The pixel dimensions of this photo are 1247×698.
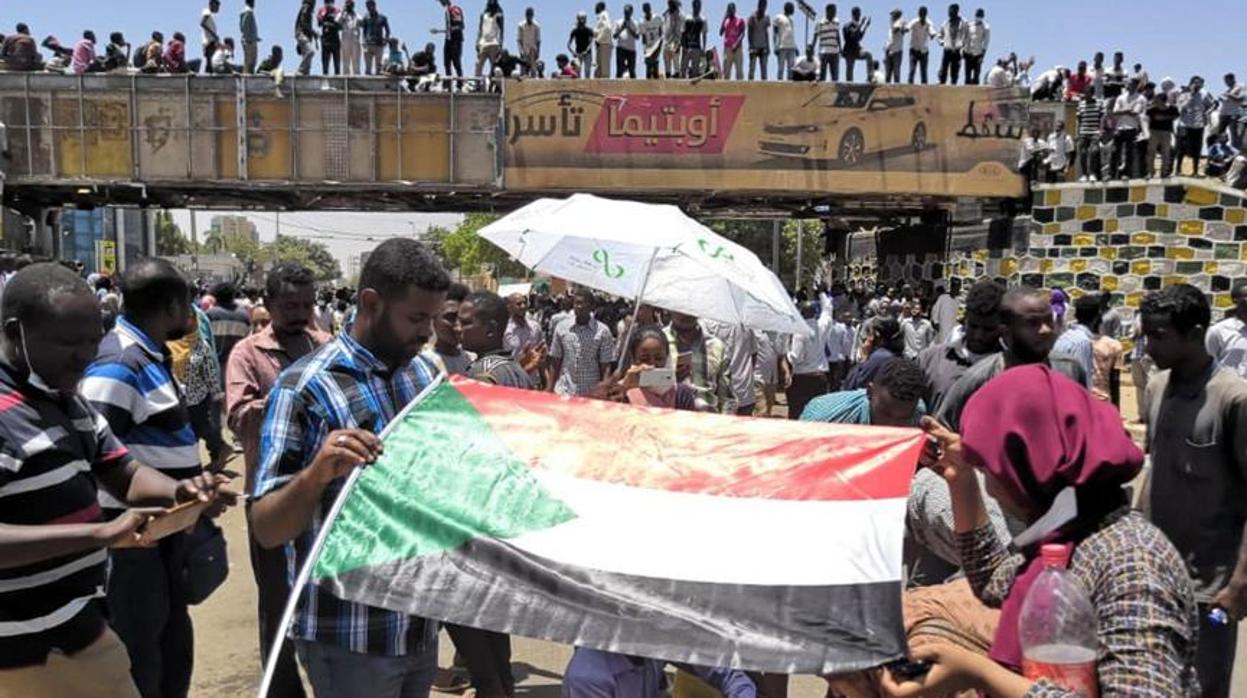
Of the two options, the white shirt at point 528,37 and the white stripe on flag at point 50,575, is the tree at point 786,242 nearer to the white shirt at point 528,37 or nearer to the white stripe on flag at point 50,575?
the white shirt at point 528,37

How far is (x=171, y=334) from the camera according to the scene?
3.60 meters

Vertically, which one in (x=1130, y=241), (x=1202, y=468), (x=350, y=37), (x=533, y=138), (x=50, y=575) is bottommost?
(x=50, y=575)

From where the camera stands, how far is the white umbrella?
15.9 ft

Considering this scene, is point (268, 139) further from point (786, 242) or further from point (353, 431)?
point (786, 242)

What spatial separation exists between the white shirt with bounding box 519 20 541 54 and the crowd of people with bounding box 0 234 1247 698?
1690 cm

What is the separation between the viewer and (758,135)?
19.0 metres

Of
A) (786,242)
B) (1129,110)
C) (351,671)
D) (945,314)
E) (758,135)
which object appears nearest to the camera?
(351,671)

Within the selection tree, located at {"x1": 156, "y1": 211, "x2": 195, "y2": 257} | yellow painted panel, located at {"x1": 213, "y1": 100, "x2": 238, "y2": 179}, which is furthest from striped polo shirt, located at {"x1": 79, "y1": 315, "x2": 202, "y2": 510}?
tree, located at {"x1": 156, "y1": 211, "x2": 195, "y2": 257}

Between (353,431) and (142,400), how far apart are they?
1.58m

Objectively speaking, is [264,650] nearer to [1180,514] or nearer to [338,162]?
[1180,514]

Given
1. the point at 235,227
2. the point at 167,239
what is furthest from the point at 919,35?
the point at 235,227

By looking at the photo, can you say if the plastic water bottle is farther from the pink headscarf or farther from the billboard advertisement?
the billboard advertisement

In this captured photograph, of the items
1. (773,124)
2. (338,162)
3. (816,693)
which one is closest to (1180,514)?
(816,693)

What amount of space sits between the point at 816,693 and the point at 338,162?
16753 millimetres
